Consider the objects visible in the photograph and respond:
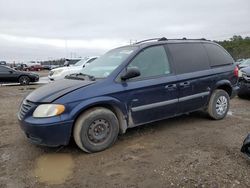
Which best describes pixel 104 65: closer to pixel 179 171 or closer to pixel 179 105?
pixel 179 105

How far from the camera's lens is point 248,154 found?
159 inches

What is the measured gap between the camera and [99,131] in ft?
15.8

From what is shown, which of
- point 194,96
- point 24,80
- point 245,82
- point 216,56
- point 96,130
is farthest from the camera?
point 24,80

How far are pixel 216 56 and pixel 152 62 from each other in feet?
6.11

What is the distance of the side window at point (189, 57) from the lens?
5.88 metres

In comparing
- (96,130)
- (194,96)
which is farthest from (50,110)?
(194,96)

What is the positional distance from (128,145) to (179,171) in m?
1.30

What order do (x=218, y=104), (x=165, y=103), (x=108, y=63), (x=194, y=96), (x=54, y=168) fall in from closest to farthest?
1. (x=54, y=168)
2. (x=165, y=103)
3. (x=108, y=63)
4. (x=194, y=96)
5. (x=218, y=104)

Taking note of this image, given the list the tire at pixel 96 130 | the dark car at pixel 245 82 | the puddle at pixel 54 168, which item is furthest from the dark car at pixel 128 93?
the dark car at pixel 245 82

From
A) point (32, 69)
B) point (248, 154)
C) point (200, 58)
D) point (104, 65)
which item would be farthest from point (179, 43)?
point (32, 69)

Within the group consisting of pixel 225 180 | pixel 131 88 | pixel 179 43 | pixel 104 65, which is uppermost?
pixel 179 43

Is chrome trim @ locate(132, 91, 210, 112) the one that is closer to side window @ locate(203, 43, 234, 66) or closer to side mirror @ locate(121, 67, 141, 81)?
side mirror @ locate(121, 67, 141, 81)

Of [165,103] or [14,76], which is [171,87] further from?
[14,76]

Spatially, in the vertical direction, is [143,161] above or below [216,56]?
below
